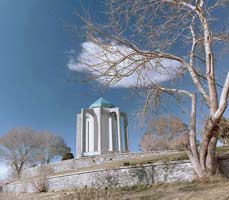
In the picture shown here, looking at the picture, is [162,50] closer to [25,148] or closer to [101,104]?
[101,104]

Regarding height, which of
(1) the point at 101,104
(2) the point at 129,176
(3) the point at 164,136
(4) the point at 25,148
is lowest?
(2) the point at 129,176

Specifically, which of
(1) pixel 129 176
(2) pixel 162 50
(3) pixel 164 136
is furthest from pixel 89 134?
(2) pixel 162 50

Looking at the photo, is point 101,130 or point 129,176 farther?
point 101,130

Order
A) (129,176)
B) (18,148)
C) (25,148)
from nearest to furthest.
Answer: (129,176), (18,148), (25,148)

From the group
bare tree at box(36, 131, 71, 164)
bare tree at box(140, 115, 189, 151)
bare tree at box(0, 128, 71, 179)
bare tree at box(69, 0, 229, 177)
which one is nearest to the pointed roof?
bare tree at box(140, 115, 189, 151)

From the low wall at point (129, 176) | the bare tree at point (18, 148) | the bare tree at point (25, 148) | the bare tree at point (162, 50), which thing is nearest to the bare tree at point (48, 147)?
the bare tree at point (25, 148)

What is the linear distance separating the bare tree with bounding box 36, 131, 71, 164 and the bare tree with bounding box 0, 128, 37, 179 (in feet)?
2.56

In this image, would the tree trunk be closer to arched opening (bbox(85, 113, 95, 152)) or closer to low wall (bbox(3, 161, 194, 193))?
low wall (bbox(3, 161, 194, 193))

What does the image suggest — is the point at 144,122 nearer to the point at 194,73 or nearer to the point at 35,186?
the point at 194,73

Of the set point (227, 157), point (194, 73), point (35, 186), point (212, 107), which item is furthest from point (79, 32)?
point (35, 186)

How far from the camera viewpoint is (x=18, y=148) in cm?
2816

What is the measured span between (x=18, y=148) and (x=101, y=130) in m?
11.2

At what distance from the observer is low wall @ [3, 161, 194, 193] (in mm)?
9391

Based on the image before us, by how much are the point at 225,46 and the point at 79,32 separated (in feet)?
17.1
